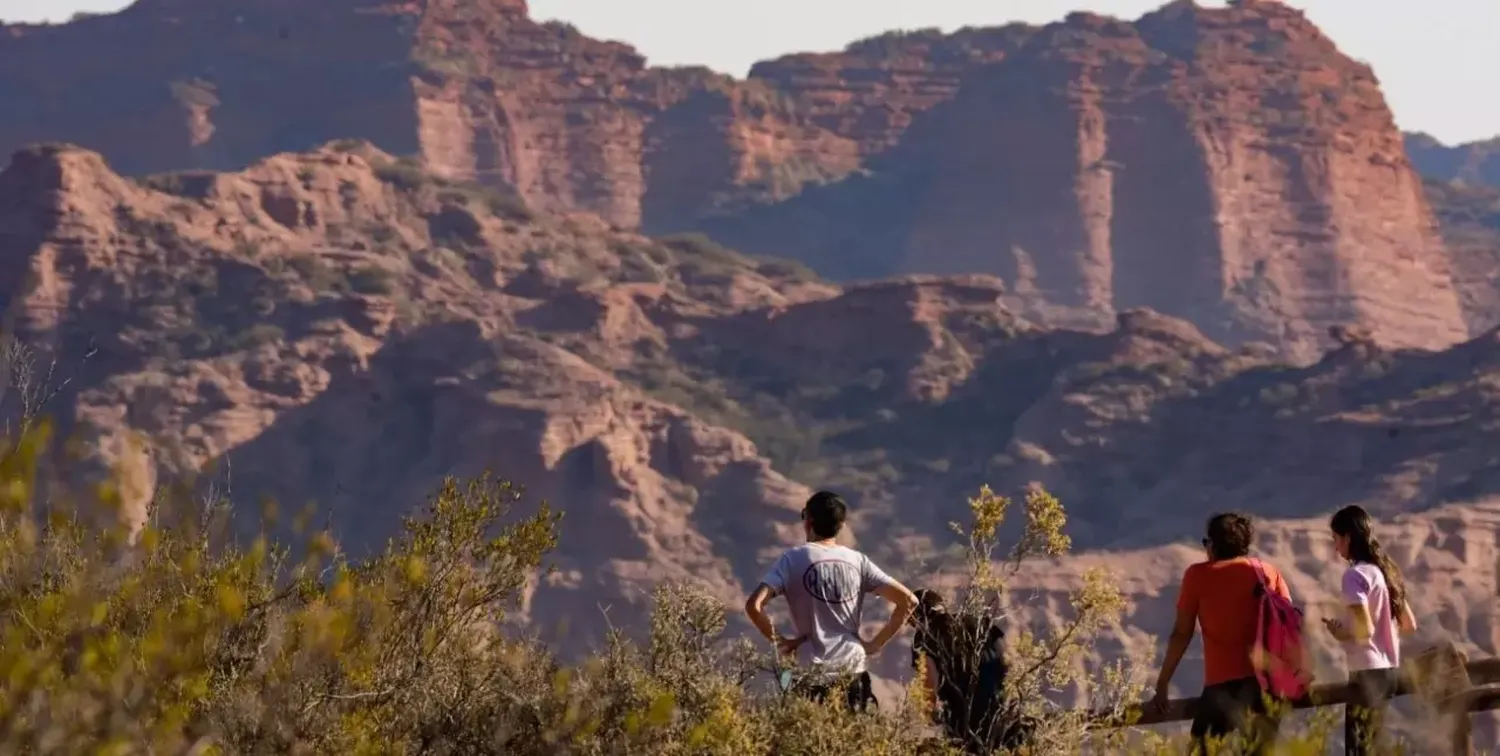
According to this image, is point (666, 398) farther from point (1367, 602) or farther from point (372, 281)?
point (1367, 602)

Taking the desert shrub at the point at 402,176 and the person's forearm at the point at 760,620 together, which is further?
the desert shrub at the point at 402,176

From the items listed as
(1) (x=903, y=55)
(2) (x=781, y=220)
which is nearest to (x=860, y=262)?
(2) (x=781, y=220)

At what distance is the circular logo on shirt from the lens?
27.3 ft

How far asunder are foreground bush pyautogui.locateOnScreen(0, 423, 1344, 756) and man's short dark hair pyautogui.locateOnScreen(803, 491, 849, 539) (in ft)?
1.71

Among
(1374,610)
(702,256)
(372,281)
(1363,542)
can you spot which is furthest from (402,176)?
(1374,610)

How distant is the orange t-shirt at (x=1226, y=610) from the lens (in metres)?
7.98

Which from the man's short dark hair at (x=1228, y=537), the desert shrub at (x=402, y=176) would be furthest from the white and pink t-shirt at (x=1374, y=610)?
the desert shrub at (x=402, y=176)

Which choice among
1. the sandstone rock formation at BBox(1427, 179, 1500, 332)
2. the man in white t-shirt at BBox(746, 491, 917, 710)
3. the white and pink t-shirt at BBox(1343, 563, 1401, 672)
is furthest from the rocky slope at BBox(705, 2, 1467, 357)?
the man in white t-shirt at BBox(746, 491, 917, 710)

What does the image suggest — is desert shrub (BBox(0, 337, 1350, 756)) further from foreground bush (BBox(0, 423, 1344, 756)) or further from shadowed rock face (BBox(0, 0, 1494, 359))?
shadowed rock face (BBox(0, 0, 1494, 359))

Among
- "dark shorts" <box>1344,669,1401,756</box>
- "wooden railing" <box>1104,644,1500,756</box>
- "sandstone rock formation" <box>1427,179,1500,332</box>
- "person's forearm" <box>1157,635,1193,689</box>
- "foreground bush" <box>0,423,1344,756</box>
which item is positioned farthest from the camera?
"sandstone rock formation" <box>1427,179,1500,332</box>

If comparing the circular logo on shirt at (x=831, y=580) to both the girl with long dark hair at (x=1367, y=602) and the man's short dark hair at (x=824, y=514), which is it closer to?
the man's short dark hair at (x=824, y=514)

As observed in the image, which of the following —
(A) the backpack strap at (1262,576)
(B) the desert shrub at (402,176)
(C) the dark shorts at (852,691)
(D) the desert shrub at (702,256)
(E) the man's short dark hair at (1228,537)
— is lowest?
(C) the dark shorts at (852,691)

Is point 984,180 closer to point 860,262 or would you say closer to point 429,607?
point 860,262

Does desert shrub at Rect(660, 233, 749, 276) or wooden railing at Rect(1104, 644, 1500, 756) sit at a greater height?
desert shrub at Rect(660, 233, 749, 276)
